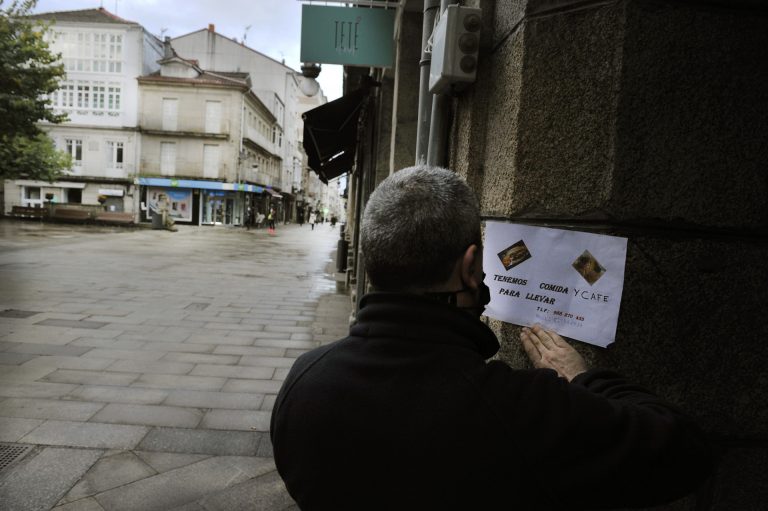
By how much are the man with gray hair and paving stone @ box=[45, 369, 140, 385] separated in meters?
4.63

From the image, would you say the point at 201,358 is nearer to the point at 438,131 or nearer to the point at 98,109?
the point at 438,131

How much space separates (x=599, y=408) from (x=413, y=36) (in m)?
5.68

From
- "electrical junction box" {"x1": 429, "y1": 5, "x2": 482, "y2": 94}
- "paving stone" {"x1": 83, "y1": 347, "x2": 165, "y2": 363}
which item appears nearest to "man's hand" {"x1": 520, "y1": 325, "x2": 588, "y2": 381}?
"electrical junction box" {"x1": 429, "y1": 5, "x2": 482, "y2": 94}

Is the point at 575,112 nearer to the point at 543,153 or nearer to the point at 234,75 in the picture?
the point at 543,153

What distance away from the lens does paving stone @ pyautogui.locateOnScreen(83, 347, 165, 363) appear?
6031 millimetres

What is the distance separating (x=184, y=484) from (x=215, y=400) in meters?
1.50

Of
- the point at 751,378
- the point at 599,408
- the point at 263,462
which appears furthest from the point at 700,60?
the point at 263,462

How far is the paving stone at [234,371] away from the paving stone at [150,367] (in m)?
0.12

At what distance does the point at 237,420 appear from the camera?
4.45 metres

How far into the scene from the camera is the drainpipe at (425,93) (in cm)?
304

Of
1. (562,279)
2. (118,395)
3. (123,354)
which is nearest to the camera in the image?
(562,279)

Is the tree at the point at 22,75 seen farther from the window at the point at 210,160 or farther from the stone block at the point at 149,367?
the stone block at the point at 149,367

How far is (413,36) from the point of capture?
6.10 m

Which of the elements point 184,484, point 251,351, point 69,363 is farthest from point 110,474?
point 251,351
